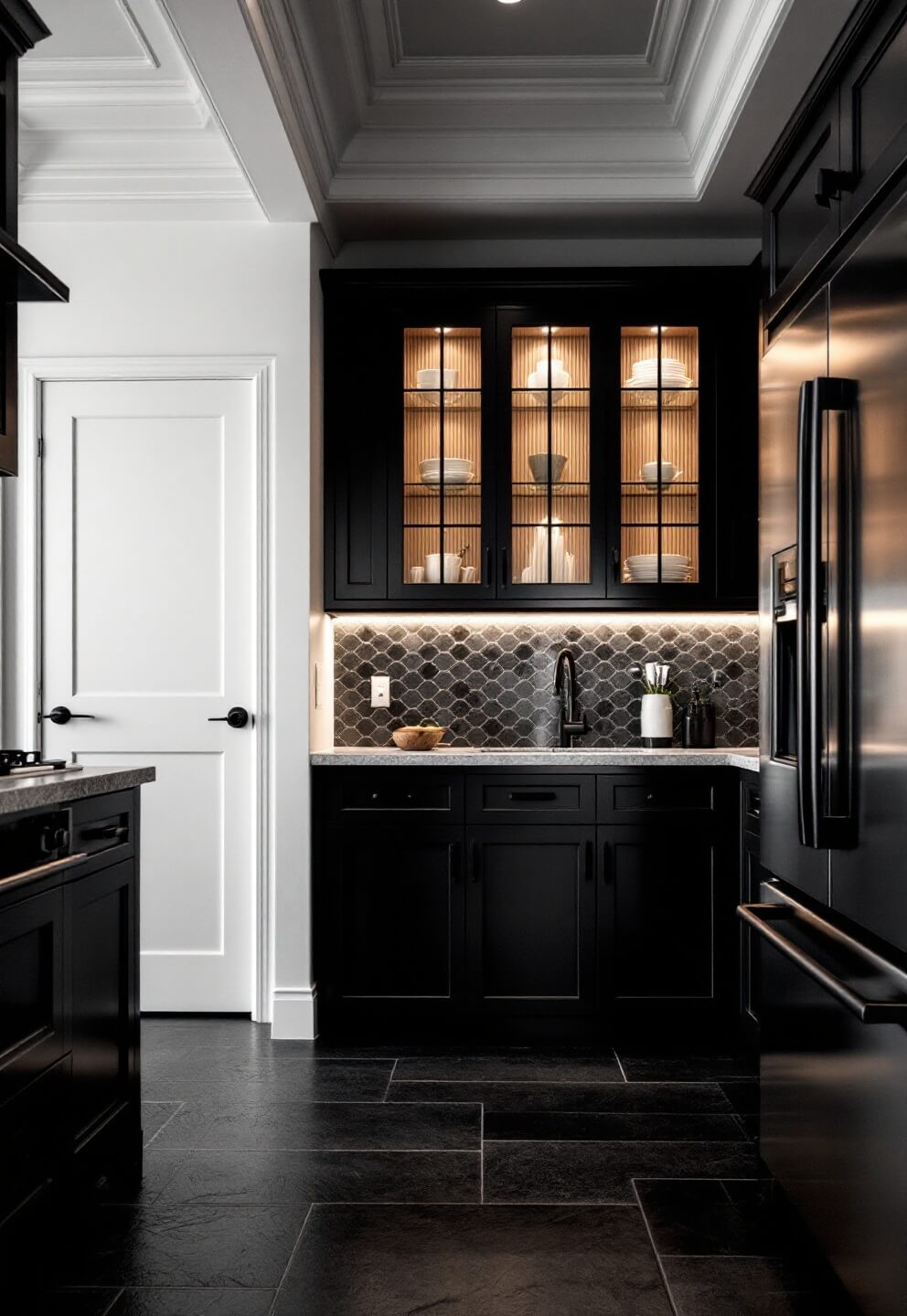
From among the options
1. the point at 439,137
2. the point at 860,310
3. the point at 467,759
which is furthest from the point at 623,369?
the point at 860,310

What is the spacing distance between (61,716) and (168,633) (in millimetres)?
482

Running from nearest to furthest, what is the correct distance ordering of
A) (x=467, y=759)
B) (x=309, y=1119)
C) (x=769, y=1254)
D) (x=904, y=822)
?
(x=904, y=822) → (x=769, y=1254) → (x=309, y=1119) → (x=467, y=759)

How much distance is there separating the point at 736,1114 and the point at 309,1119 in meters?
1.17

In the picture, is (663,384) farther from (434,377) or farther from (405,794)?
(405,794)

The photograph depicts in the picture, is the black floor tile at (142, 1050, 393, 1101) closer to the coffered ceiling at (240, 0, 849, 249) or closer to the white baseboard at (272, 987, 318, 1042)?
the white baseboard at (272, 987, 318, 1042)

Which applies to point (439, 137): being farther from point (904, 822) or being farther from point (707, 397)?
point (904, 822)

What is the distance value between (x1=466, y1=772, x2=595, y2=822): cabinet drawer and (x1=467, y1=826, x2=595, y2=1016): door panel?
0.04 meters

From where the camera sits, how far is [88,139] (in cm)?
373

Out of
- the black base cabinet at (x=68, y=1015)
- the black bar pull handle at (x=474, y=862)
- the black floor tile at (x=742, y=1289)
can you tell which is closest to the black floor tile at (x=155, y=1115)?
the black base cabinet at (x=68, y=1015)

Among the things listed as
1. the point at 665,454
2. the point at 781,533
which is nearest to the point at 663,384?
the point at 665,454

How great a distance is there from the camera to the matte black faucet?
414cm

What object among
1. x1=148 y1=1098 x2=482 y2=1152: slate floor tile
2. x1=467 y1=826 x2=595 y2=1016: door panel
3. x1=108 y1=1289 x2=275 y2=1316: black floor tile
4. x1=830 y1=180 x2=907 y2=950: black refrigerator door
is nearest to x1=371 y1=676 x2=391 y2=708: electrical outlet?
x1=467 y1=826 x2=595 y2=1016: door panel

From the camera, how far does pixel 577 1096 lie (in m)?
3.13

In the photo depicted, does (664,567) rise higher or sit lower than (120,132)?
lower
